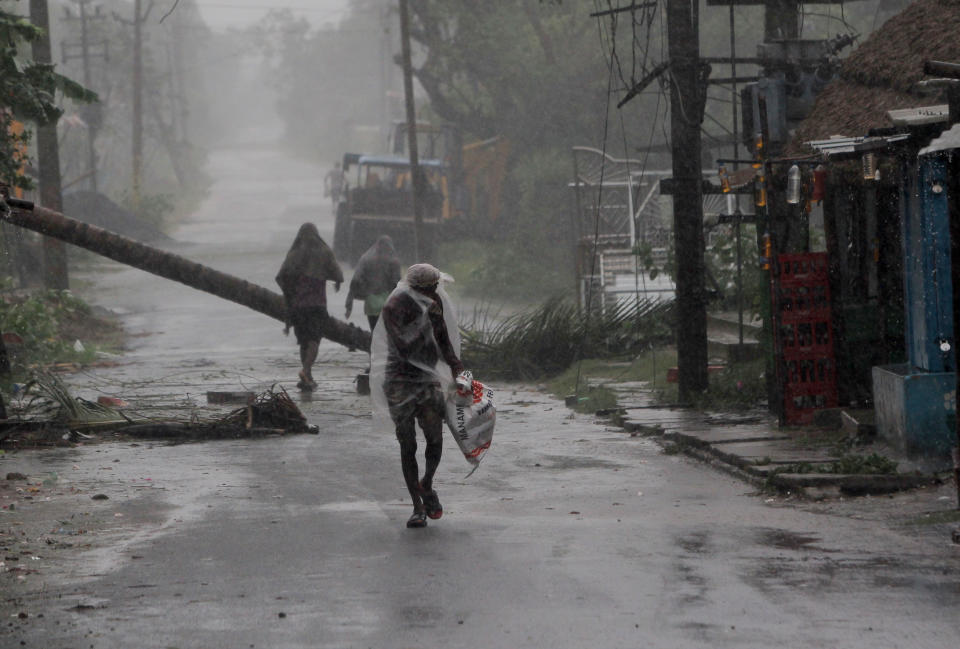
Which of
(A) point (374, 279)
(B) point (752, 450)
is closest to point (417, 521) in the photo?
(B) point (752, 450)

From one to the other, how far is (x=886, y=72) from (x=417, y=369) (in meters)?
6.37

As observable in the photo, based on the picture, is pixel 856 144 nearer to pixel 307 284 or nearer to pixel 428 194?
pixel 307 284

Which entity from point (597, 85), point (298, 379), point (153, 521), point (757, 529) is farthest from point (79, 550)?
point (597, 85)

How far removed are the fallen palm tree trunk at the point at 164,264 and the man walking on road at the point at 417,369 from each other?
8455mm

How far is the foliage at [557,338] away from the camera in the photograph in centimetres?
1805

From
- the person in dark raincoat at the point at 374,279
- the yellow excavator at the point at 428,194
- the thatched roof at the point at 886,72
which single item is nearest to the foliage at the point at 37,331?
the person in dark raincoat at the point at 374,279

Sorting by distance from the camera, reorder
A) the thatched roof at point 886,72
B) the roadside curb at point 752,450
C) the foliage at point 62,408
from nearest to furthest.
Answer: the roadside curb at point 752,450
the thatched roof at point 886,72
the foliage at point 62,408

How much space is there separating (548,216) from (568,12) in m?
7.14

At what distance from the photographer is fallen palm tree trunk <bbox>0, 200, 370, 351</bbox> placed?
53.6ft

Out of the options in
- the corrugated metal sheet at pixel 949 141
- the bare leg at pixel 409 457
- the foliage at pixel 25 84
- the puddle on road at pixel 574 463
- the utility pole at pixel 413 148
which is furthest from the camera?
the utility pole at pixel 413 148

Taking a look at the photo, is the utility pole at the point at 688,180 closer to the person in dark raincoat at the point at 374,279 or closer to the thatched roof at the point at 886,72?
the thatched roof at the point at 886,72

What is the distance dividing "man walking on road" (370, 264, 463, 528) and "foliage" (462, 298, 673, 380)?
915cm

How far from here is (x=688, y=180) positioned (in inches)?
536

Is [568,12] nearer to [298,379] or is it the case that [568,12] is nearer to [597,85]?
[597,85]
